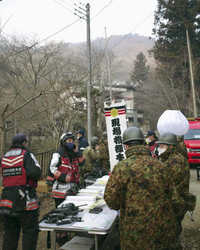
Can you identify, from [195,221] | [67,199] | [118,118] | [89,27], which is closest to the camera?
[67,199]

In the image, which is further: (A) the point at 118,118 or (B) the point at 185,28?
(B) the point at 185,28

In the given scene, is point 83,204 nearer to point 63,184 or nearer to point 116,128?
point 63,184

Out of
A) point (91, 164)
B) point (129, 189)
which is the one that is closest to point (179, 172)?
point (129, 189)

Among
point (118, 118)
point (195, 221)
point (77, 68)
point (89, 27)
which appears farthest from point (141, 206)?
point (77, 68)

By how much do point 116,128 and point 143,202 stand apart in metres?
4.10

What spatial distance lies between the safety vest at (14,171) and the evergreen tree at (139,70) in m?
47.8

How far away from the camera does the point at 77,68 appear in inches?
603

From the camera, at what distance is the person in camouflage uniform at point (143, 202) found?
2.24 metres

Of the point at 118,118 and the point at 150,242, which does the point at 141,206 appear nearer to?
the point at 150,242

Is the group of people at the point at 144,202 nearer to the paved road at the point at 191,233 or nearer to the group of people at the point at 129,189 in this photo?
the group of people at the point at 129,189

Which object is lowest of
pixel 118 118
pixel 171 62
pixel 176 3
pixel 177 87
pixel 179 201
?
pixel 179 201

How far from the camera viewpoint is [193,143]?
10.5 meters

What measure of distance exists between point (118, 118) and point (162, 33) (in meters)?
18.6

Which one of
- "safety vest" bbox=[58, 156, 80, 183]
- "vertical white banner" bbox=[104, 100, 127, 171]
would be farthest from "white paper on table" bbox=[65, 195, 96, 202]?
"vertical white banner" bbox=[104, 100, 127, 171]
